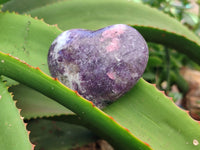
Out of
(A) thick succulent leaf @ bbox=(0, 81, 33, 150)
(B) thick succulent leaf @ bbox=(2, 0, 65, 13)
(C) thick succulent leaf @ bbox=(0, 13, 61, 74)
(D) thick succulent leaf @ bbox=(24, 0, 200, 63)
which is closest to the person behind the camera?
(A) thick succulent leaf @ bbox=(0, 81, 33, 150)

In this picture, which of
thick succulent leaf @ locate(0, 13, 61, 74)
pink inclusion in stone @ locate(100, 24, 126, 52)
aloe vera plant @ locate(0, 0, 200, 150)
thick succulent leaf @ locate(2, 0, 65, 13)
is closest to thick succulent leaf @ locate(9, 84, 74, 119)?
aloe vera plant @ locate(0, 0, 200, 150)

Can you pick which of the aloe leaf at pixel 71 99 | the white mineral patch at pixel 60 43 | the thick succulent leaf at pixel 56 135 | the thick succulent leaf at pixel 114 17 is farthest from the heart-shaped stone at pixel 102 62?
the thick succulent leaf at pixel 56 135

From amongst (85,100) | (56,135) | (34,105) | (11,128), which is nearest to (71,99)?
(85,100)

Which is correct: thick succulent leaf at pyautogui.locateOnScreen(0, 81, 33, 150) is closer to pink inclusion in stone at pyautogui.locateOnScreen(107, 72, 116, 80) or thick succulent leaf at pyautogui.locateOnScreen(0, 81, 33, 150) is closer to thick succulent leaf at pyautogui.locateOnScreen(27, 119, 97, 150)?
pink inclusion in stone at pyautogui.locateOnScreen(107, 72, 116, 80)

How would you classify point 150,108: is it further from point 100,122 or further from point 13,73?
point 13,73

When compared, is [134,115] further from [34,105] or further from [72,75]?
[34,105]

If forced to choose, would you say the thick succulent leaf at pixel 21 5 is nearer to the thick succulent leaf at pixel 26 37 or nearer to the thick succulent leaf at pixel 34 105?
the thick succulent leaf at pixel 26 37

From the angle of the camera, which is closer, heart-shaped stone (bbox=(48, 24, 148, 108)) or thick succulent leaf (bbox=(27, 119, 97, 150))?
heart-shaped stone (bbox=(48, 24, 148, 108))
